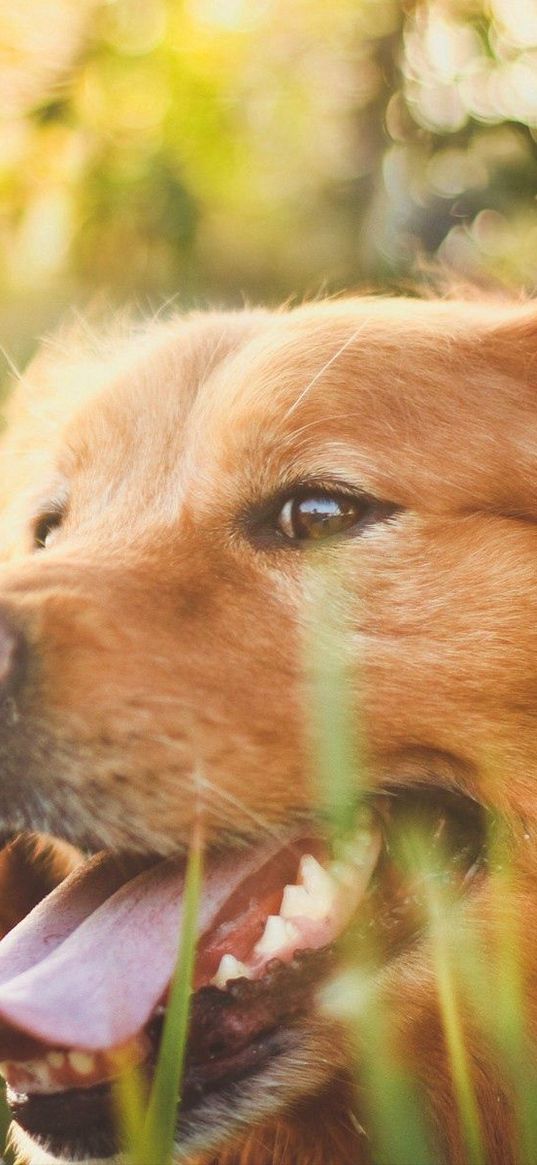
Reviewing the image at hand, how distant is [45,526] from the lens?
3.56 m

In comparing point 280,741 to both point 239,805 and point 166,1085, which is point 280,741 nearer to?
point 239,805

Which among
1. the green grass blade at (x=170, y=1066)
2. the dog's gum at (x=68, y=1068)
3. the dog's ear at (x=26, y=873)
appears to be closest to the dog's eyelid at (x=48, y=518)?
the dog's ear at (x=26, y=873)

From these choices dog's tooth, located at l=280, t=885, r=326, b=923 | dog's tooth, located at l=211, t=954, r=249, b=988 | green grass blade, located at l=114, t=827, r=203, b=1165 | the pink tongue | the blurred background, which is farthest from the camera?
the blurred background

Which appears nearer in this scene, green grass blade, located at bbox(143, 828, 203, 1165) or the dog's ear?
green grass blade, located at bbox(143, 828, 203, 1165)

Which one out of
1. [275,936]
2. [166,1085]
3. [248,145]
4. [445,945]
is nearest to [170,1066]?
[166,1085]

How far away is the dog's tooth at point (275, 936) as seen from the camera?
2391 mm

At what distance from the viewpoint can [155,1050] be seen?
227 centimetres

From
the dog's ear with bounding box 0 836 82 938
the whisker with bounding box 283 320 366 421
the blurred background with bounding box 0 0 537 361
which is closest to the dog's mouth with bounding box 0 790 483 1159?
the dog's ear with bounding box 0 836 82 938

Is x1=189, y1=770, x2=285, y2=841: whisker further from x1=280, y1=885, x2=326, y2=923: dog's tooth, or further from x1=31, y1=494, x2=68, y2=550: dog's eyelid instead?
x1=31, y1=494, x2=68, y2=550: dog's eyelid

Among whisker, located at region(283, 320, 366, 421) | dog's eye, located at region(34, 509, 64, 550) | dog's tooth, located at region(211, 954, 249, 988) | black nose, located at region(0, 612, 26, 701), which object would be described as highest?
whisker, located at region(283, 320, 366, 421)

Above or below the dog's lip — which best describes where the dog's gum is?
below

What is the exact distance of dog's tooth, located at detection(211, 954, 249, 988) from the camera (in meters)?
2.33

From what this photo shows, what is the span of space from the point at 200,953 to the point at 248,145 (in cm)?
516

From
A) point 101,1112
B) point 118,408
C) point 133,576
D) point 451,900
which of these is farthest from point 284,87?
point 101,1112
